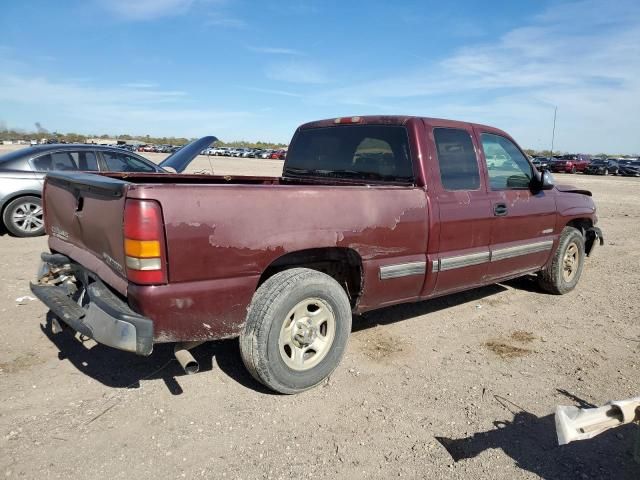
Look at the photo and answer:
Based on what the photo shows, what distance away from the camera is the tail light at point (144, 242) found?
2514 mm

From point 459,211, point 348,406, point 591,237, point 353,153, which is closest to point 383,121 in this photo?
point 353,153

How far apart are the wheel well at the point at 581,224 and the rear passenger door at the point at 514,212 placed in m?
0.73

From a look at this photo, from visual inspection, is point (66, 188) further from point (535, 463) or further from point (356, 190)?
point (535, 463)

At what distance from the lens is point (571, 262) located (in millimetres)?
Result: 5754

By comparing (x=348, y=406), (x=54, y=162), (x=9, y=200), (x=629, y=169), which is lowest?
(x=348, y=406)

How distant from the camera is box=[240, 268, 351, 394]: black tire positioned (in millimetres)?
2959

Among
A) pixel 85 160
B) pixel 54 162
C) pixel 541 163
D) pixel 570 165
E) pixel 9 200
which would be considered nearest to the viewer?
pixel 9 200

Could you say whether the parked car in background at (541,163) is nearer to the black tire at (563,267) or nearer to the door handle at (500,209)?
the door handle at (500,209)

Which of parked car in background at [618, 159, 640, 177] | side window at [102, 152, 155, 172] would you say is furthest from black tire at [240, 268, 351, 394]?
parked car in background at [618, 159, 640, 177]

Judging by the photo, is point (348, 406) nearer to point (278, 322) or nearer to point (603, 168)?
point (278, 322)

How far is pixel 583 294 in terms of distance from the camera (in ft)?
18.9

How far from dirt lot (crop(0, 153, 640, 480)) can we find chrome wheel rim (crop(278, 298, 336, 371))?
0.25 meters

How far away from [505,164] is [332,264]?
219 cm

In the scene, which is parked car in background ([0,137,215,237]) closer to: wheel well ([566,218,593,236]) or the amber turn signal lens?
the amber turn signal lens
